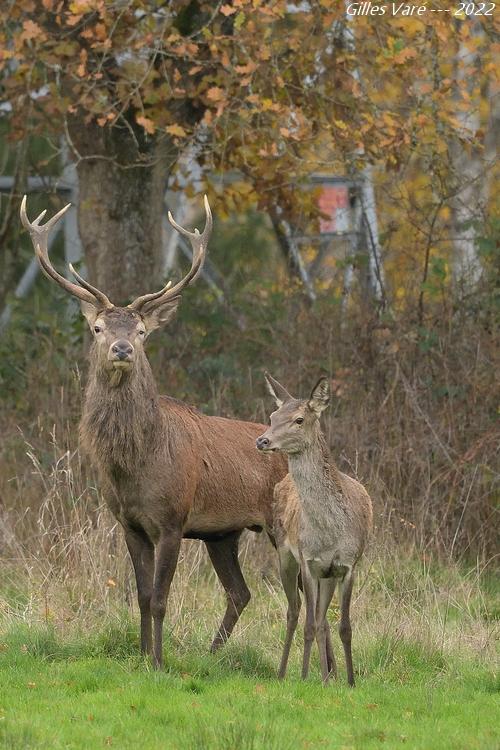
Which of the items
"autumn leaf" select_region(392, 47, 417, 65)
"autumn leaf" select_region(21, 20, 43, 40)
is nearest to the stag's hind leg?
"autumn leaf" select_region(392, 47, 417, 65)

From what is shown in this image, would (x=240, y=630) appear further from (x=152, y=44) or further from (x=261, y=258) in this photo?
(x=261, y=258)

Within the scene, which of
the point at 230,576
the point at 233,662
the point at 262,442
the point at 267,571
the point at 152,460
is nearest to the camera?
the point at 262,442

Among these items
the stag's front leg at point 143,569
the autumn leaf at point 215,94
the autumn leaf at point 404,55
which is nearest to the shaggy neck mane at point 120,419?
the stag's front leg at point 143,569

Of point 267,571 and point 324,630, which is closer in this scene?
point 324,630

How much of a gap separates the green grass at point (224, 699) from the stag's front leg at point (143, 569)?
0.18 m

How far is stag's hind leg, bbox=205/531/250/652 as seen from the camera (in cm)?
976

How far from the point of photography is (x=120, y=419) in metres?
9.14

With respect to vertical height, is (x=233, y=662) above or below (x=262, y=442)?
below

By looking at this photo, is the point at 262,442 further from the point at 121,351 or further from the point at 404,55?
the point at 404,55

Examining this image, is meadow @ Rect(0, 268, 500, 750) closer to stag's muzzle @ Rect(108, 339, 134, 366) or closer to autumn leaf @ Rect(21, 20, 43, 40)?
stag's muzzle @ Rect(108, 339, 134, 366)

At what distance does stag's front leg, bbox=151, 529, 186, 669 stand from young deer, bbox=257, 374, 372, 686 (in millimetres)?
727

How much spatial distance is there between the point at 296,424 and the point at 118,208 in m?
7.49

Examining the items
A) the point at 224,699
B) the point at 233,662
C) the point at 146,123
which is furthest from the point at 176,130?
the point at 224,699

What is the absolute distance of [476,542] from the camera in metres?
12.7
